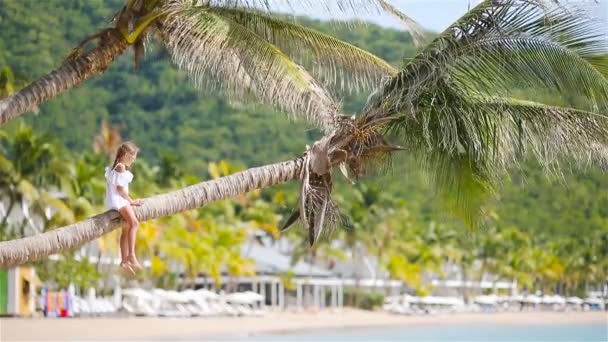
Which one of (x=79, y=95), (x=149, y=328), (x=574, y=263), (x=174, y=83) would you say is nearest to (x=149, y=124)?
(x=174, y=83)

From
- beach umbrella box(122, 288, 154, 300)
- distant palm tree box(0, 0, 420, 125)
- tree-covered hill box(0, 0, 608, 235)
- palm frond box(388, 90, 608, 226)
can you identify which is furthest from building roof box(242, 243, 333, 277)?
palm frond box(388, 90, 608, 226)

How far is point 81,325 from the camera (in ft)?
91.2

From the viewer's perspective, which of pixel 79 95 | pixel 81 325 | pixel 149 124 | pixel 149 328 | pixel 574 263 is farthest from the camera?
pixel 574 263

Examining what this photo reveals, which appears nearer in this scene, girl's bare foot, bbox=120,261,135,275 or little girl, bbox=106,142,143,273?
little girl, bbox=106,142,143,273

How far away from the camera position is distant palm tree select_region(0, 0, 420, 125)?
8.23 metres

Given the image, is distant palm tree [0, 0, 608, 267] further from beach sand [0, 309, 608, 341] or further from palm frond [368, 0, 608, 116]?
beach sand [0, 309, 608, 341]

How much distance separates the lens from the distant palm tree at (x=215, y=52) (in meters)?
8.23

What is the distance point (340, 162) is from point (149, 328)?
902 inches

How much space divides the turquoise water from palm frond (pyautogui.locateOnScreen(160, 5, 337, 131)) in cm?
2295

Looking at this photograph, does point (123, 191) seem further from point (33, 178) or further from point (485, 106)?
point (33, 178)

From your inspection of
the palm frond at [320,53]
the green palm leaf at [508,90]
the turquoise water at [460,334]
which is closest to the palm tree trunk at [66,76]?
the palm frond at [320,53]

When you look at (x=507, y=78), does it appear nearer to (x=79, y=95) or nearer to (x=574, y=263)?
(x=79, y=95)

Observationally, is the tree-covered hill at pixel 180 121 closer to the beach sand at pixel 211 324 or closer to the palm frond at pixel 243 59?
the beach sand at pixel 211 324

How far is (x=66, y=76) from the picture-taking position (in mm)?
8312
